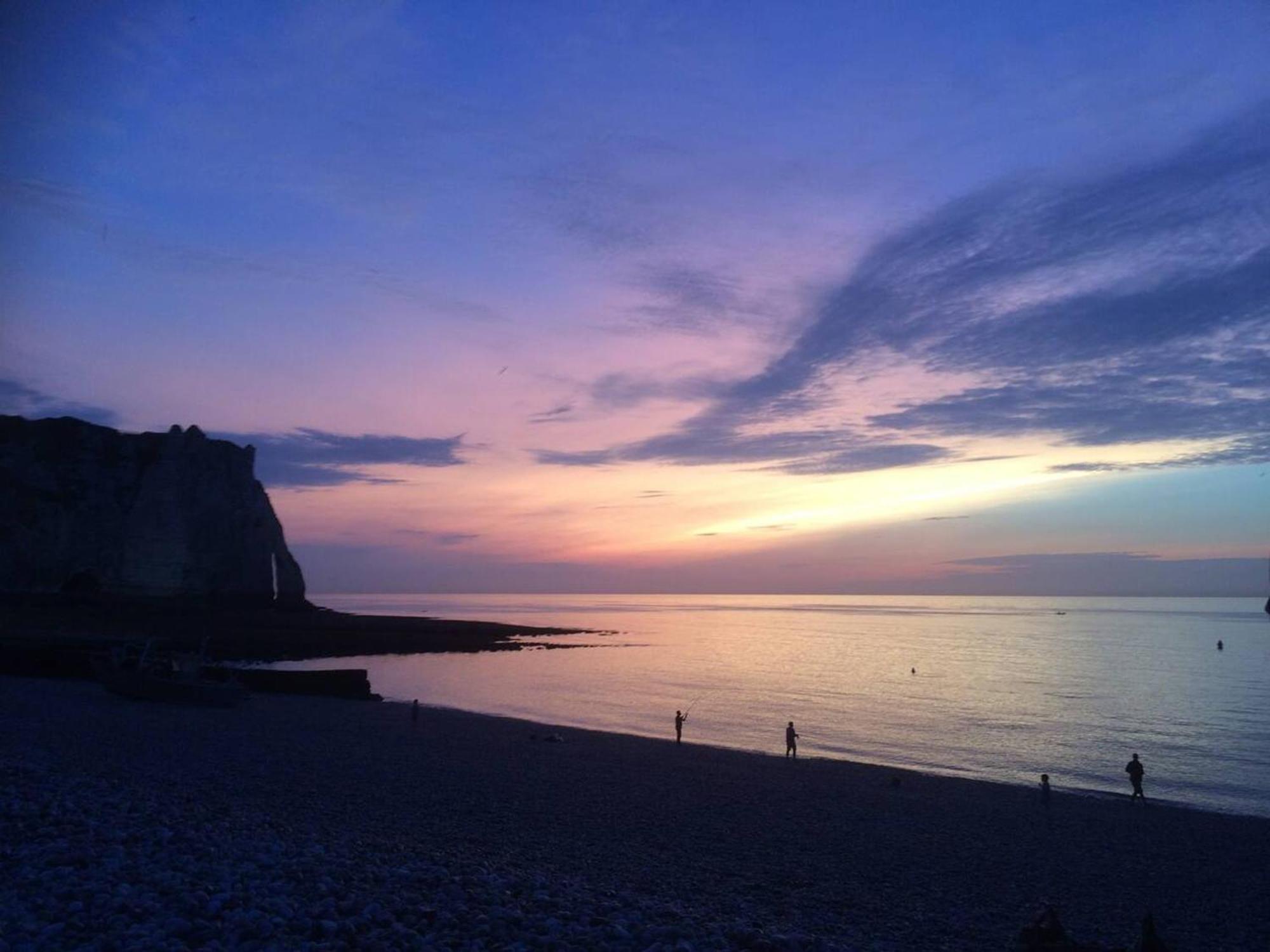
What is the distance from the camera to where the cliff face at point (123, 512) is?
75625 mm

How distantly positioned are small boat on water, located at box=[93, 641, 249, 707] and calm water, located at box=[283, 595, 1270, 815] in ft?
43.3

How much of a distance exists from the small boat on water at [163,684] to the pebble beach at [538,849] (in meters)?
1.55

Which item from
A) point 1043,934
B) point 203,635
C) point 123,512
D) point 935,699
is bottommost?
point 935,699

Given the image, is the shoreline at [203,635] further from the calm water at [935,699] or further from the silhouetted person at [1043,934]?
the silhouetted person at [1043,934]

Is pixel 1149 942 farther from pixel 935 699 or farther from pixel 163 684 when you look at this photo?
pixel 935 699

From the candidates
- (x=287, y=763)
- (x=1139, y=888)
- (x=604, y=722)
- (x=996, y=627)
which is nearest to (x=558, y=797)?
(x=287, y=763)

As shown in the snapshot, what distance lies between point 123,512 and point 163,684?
204ft

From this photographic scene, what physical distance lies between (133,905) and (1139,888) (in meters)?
16.4

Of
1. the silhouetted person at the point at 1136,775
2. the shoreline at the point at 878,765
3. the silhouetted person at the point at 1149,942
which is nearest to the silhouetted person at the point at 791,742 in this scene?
the shoreline at the point at 878,765

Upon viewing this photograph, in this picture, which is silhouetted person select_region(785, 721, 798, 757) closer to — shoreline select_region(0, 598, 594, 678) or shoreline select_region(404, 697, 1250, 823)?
shoreline select_region(404, 697, 1250, 823)

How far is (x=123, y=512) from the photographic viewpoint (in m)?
81.7

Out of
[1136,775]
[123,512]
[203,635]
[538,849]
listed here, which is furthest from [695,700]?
[123,512]

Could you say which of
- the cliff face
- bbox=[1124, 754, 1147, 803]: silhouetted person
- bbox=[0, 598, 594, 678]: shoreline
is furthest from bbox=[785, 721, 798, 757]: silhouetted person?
the cliff face

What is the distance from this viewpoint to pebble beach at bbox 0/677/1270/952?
8.82m
